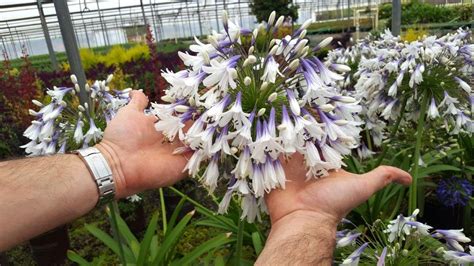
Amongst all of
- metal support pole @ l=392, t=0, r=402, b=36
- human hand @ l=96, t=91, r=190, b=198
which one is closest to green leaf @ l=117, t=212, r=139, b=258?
human hand @ l=96, t=91, r=190, b=198

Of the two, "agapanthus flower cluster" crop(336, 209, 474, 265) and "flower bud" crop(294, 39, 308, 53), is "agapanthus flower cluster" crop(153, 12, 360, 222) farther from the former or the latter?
"agapanthus flower cluster" crop(336, 209, 474, 265)

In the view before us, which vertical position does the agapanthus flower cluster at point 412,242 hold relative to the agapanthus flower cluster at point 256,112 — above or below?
→ below

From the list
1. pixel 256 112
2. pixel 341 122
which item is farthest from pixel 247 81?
pixel 341 122

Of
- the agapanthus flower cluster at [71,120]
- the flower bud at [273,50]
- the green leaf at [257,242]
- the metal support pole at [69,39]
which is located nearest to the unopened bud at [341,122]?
Answer: the flower bud at [273,50]

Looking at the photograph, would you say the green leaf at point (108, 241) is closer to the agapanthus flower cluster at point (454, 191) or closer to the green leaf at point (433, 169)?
the green leaf at point (433, 169)

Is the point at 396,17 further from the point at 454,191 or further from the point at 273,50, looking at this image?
the point at 273,50

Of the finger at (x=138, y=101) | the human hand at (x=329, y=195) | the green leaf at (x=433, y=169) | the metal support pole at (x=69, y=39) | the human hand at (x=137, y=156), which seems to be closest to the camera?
the human hand at (x=329, y=195)
